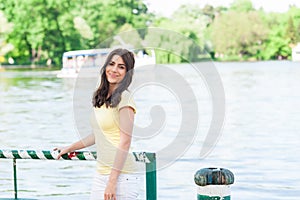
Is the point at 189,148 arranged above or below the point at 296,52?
below

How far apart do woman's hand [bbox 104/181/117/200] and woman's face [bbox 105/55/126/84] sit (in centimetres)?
59

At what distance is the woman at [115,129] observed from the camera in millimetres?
4312

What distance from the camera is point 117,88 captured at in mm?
4363

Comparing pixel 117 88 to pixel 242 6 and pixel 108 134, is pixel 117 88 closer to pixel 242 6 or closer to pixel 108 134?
pixel 108 134

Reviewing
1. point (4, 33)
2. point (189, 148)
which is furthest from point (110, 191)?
point (4, 33)

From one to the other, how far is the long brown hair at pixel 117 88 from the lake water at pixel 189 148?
0.68 metres

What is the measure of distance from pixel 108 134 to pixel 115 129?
6 cm

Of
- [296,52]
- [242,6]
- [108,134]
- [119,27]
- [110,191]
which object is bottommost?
[110,191]

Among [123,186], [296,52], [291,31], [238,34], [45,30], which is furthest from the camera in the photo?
[296,52]

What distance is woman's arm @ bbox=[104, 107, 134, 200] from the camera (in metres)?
4.29

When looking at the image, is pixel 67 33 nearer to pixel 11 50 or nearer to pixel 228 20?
pixel 11 50

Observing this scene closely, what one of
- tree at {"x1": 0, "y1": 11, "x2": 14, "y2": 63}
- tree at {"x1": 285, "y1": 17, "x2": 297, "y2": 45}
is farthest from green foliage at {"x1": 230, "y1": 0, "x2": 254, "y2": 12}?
tree at {"x1": 0, "y1": 11, "x2": 14, "y2": 63}

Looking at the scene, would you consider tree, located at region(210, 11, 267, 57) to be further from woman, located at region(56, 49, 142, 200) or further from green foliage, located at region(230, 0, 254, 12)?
woman, located at region(56, 49, 142, 200)

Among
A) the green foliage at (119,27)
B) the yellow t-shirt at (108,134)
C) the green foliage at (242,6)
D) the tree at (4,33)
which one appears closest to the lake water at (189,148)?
the yellow t-shirt at (108,134)
